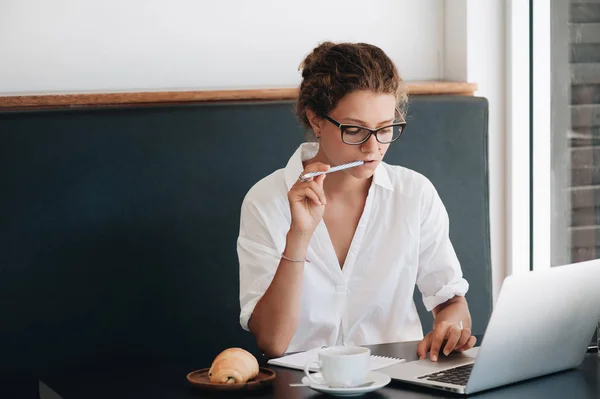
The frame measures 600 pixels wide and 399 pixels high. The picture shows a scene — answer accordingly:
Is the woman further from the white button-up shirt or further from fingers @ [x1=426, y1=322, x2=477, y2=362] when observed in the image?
fingers @ [x1=426, y1=322, x2=477, y2=362]

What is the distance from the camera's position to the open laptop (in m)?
1.15

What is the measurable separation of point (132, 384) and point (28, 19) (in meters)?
1.03

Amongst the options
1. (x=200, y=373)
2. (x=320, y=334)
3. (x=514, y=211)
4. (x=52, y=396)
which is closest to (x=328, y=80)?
(x=320, y=334)

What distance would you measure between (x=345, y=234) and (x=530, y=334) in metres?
0.64

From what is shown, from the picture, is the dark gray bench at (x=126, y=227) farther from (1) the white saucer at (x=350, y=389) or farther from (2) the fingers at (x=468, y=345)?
(1) the white saucer at (x=350, y=389)

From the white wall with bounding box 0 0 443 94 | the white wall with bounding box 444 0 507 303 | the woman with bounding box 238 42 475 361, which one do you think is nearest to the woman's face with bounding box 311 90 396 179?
the woman with bounding box 238 42 475 361

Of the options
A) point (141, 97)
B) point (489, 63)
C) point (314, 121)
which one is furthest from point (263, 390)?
point (489, 63)

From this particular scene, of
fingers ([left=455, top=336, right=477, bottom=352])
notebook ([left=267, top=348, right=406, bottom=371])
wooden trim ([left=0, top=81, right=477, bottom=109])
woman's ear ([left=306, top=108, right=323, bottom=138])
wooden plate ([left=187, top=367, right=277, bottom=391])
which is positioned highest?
wooden trim ([left=0, top=81, right=477, bottom=109])

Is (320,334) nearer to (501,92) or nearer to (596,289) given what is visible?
(596,289)

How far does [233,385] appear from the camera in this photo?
1202mm

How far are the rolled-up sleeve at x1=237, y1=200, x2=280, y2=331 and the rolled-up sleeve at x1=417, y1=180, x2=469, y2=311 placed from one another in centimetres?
31

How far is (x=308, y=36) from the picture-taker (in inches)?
90.3

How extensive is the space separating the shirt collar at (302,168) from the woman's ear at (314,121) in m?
0.07

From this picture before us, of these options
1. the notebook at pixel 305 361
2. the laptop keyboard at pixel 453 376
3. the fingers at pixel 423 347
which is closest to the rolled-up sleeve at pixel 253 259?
the notebook at pixel 305 361
